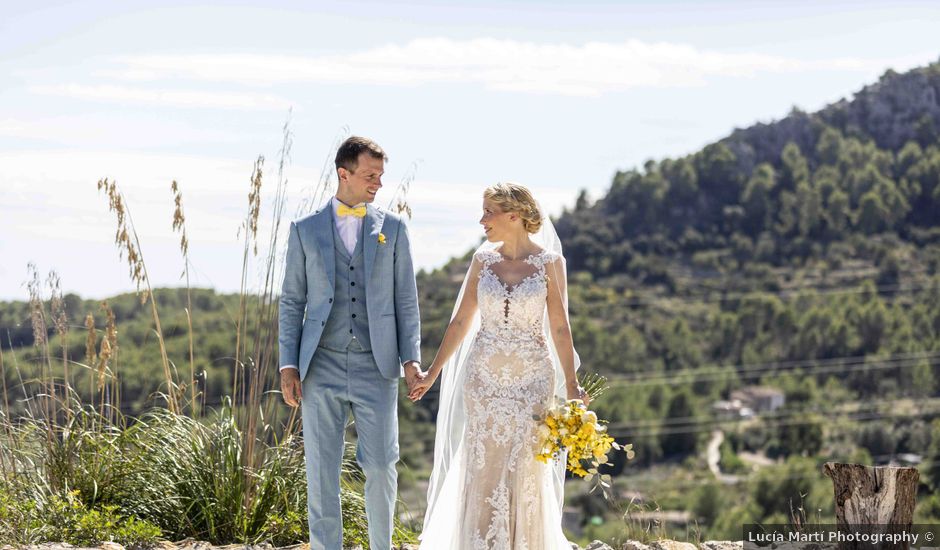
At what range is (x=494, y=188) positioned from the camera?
5.48m

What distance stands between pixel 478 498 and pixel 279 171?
237 cm

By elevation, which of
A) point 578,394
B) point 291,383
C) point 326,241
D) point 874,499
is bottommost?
point 874,499

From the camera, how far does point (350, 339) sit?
5.14 metres

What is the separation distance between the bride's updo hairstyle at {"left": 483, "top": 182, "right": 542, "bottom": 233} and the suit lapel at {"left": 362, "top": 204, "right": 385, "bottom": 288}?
56 cm

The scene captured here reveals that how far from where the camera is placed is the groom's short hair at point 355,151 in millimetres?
5078

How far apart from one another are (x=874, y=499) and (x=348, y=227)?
2793 mm

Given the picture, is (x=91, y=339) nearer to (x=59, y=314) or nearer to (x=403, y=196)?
(x=59, y=314)

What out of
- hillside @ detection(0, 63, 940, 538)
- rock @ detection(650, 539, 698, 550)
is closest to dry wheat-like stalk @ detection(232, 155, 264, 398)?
rock @ detection(650, 539, 698, 550)

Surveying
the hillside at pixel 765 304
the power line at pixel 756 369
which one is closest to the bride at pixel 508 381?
the hillside at pixel 765 304

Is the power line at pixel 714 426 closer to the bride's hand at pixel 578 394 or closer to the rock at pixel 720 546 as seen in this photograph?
the rock at pixel 720 546

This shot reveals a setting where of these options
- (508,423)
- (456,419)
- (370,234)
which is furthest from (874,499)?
(370,234)

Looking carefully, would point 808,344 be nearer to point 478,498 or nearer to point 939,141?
point 939,141

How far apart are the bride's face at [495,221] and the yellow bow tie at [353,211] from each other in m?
0.61

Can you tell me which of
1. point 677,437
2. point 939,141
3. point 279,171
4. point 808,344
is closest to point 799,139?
point 939,141
